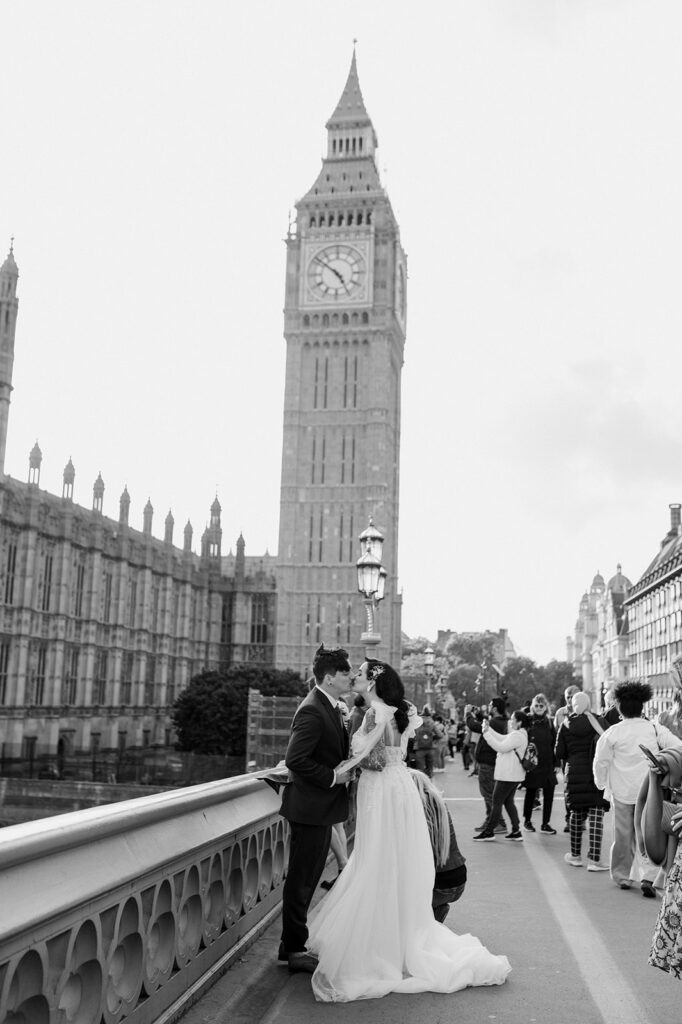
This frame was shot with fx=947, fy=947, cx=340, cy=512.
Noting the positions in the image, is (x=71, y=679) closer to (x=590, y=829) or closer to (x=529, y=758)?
(x=529, y=758)

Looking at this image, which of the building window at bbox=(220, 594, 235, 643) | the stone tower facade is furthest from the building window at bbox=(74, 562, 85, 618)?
the building window at bbox=(220, 594, 235, 643)

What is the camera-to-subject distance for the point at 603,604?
312 feet

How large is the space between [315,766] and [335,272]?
70714mm

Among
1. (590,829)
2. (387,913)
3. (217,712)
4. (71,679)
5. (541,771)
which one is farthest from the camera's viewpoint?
(71,679)

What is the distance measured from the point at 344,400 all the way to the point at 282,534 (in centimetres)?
1135

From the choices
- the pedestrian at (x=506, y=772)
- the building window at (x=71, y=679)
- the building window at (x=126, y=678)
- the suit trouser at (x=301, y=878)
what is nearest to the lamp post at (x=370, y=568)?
the pedestrian at (x=506, y=772)

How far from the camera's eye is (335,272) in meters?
73.2

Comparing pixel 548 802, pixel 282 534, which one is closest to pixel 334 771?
pixel 548 802

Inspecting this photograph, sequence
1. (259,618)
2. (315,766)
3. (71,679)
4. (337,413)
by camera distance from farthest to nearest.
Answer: (259,618) → (337,413) → (71,679) → (315,766)

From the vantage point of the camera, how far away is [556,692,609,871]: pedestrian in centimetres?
927

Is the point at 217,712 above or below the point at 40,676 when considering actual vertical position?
below

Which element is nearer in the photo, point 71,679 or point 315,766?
point 315,766

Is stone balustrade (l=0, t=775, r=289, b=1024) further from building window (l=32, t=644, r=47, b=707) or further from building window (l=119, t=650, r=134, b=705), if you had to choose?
building window (l=119, t=650, r=134, b=705)

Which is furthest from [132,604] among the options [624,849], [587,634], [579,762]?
[587,634]
